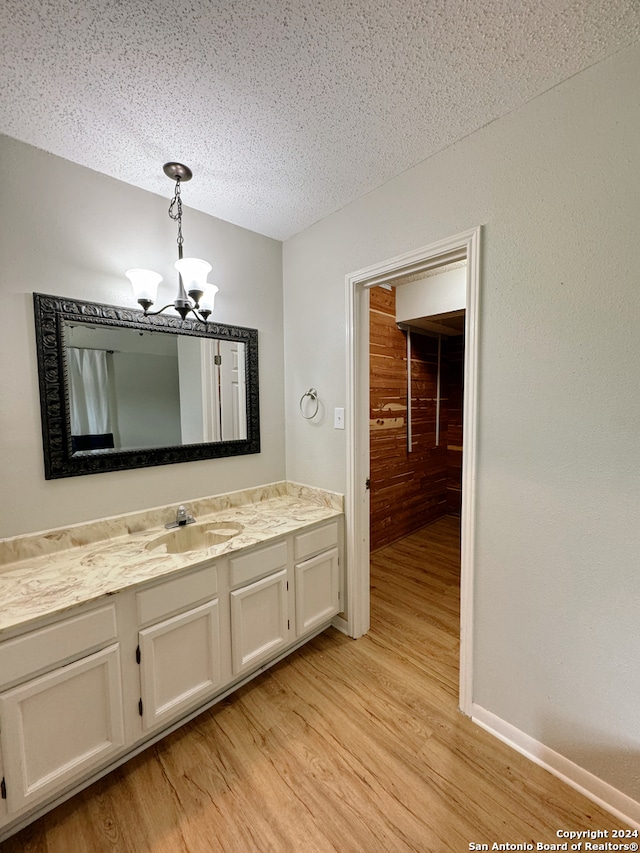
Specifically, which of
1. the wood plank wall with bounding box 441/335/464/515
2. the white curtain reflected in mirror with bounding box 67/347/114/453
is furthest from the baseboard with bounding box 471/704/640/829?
the wood plank wall with bounding box 441/335/464/515

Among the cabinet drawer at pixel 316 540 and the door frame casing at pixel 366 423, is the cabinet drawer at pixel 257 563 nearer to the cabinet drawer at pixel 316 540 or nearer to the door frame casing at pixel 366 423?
the cabinet drawer at pixel 316 540

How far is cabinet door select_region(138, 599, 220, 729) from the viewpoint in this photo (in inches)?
54.4

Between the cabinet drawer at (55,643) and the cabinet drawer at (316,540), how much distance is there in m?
0.89

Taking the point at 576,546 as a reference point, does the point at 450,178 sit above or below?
above

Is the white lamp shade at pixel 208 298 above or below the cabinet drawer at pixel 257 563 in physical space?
above

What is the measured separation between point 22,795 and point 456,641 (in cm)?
201

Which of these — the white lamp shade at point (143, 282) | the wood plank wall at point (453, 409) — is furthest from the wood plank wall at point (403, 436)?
the white lamp shade at point (143, 282)

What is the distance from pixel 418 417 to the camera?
371 cm

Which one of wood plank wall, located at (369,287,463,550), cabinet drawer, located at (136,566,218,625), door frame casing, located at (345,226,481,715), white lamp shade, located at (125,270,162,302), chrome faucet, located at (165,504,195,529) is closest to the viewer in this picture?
cabinet drawer, located at (136,566,218,625)

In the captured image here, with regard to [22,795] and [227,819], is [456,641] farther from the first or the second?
[22,795]

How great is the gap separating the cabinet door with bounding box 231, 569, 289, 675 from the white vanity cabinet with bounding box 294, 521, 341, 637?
106 millimetres

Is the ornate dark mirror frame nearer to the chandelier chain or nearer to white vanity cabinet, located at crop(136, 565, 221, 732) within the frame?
the chandelier chain

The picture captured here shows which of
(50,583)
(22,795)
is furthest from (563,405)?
(22,795)

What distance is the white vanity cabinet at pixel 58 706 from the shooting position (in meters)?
1.10
